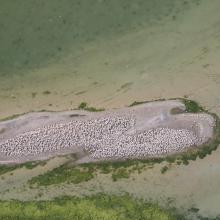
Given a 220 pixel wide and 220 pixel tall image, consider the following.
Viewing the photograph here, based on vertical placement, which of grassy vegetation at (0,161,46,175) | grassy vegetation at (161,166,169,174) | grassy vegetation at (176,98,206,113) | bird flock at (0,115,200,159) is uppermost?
grassy vegetation at (176,98,206,113)

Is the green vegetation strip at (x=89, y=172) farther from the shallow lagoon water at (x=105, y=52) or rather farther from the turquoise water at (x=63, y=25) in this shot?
the turquoise water at (x=63, y=25)

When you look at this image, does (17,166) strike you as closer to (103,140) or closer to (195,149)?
(103,140)

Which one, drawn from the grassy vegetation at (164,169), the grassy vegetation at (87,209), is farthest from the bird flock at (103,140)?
the grassy vegetation at (87,209)

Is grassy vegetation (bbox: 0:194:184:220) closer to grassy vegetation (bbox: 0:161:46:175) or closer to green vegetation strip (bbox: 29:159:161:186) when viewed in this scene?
green vegetation strip (bbox: 29:159:161:186)

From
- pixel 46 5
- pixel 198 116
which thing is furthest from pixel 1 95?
pixel 198 116

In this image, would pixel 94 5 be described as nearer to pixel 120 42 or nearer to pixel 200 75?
pixel 120 42

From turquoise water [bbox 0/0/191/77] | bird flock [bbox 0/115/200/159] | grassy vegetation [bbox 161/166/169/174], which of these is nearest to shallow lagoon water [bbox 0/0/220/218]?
turquoise water [bbox 0/0/191/77]

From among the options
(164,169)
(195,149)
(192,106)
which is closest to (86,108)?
(164,169)

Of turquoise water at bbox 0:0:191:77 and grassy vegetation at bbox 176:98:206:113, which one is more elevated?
turquoise water at bbox 0:0:191:77
